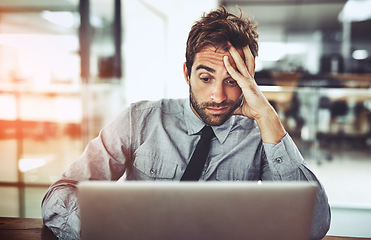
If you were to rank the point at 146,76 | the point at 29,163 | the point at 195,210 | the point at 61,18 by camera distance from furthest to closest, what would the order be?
the point at 146,76, the point at 29,163, the point at 61,18, the point at 195,210

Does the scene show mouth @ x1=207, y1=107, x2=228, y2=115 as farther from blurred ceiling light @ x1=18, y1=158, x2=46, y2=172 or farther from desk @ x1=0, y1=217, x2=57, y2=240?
blurred ceiling light @ x1=18, y1=158, x2=46, y2=172

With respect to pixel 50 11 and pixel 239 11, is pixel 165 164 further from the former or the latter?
pixel 50 11

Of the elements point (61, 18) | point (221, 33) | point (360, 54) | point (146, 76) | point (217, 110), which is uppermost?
point (61, 18)

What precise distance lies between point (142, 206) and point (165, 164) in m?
0.80

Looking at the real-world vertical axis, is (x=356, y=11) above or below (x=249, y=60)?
above

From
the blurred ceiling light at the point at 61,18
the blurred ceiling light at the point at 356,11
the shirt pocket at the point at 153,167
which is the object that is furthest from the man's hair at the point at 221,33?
the blurred ceiling light at the point at 356,11

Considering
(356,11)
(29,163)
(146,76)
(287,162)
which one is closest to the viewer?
(287,162)

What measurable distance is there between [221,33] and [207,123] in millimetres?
431

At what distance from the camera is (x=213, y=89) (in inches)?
55.0

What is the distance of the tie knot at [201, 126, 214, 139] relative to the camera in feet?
4.61

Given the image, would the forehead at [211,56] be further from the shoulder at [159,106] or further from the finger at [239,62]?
the shoulder at [159,106]

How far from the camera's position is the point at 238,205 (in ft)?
2.04

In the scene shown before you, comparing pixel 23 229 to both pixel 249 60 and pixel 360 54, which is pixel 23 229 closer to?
pixel 249 60

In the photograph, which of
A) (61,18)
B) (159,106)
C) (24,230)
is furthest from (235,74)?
(61,18)
